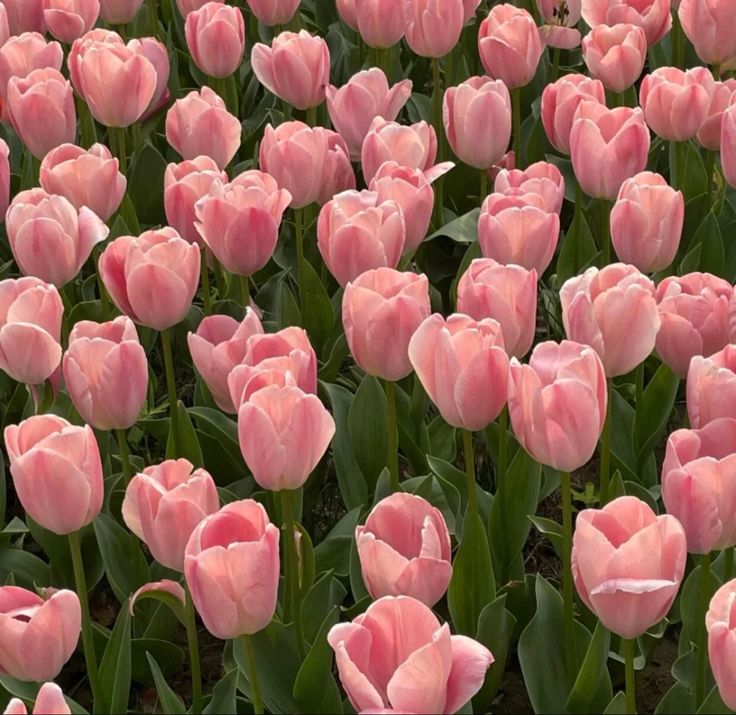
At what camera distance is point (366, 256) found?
1.93 meters

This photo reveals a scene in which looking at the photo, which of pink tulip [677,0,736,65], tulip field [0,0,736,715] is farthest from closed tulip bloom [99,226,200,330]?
pink tulip [677,0,736,65]

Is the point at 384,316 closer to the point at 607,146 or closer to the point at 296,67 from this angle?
the point at 607,146

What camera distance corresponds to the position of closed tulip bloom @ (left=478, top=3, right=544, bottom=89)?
262 centimetres

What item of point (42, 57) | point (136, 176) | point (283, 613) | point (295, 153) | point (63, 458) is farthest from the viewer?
point (136, 176)

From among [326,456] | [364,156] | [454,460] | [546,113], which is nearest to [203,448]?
[326,456]

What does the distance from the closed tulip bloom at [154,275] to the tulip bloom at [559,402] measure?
59 cm

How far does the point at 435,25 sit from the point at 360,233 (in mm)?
889

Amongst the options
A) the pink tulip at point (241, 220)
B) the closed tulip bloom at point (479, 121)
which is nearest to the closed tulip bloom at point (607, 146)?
the closed tulip bloom at point (479, 121)

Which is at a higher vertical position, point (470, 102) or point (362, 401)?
point (470, 102)

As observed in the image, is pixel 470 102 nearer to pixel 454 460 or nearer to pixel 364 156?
pixel 364 156

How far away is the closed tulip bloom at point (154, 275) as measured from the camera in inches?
73.7

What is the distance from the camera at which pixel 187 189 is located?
2176mm

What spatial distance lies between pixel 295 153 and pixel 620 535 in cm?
106

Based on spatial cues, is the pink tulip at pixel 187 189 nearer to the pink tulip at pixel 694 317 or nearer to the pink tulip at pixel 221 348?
the pink tulip at pixel 221 348
